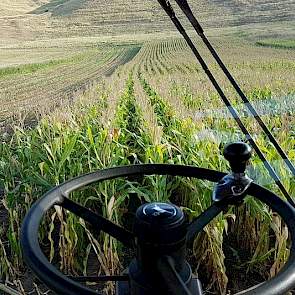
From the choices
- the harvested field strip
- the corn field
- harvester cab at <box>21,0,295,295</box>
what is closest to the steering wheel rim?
harvester cab at <box>21,0,295,295</box>

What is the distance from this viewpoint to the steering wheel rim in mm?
493

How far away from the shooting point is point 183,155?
241cm

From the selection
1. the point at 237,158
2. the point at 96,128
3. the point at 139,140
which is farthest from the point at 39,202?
the point at 96,128

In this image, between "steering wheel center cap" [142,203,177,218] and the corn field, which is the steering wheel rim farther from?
the corn field

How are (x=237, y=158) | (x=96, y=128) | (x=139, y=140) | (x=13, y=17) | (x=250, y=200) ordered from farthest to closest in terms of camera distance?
(x=13, y=17), (x=96, y=128), (x=139, y=140), (x=250, y=200), (x=237, y=158)

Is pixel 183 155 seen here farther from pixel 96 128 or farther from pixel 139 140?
pixel 96 128

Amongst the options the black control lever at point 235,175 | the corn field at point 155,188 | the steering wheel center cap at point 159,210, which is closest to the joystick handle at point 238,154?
the black control lever at point 235,175

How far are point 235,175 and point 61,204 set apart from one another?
0.27 m

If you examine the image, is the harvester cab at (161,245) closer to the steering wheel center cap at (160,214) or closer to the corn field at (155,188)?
the steering wheel center cap at (160,214)

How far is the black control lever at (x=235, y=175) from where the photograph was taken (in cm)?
65

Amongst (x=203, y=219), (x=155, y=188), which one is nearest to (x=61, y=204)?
(x=203, y=219)

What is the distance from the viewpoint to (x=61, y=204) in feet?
2.37

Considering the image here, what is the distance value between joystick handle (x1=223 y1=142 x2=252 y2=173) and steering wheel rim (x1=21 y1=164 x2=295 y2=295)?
0.08 metres

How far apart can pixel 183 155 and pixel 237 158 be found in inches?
69.2
